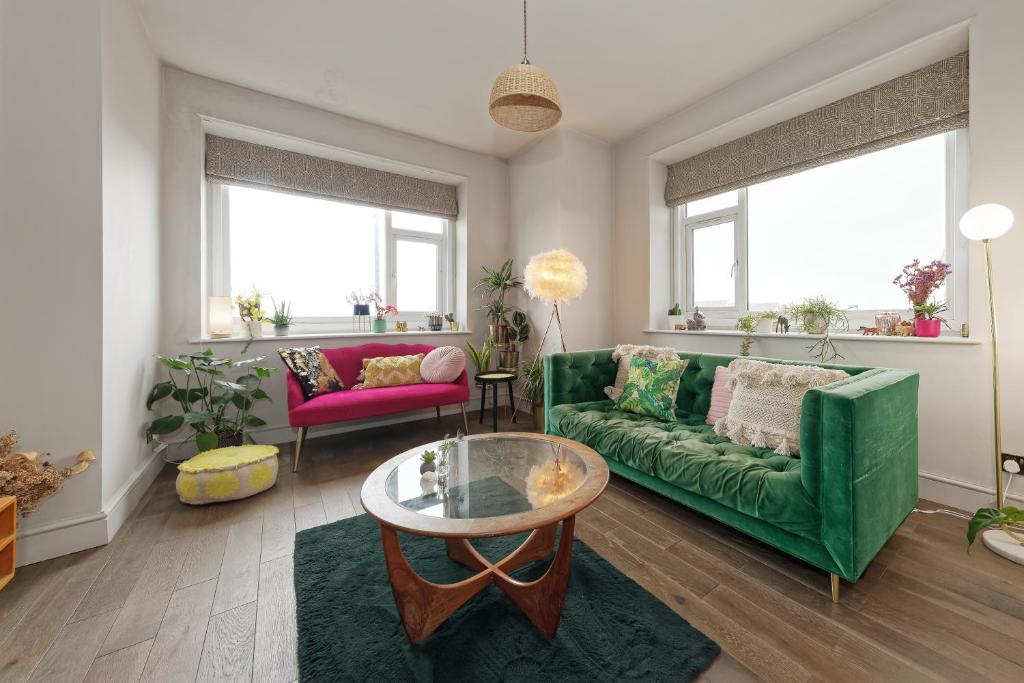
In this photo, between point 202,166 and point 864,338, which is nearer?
point 864,338

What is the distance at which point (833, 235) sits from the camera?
2910 mm

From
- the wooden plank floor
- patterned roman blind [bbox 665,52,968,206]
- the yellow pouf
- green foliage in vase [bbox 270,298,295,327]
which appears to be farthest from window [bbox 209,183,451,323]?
patterned roman blind [bbox 665,52,968,206]

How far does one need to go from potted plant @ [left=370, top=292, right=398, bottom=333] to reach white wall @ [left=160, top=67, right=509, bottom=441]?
178 millimetres

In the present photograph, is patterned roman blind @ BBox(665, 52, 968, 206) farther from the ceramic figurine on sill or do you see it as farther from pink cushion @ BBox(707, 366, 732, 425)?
pink cushion @ BBox(707, 366, 732, 425)

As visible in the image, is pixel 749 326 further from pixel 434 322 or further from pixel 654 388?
pixel 434 322

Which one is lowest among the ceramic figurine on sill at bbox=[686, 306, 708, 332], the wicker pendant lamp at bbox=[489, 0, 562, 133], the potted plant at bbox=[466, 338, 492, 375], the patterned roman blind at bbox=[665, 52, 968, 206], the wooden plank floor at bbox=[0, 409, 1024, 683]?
the wooden plank floor at bbox=[0, 409, 1024, 683]

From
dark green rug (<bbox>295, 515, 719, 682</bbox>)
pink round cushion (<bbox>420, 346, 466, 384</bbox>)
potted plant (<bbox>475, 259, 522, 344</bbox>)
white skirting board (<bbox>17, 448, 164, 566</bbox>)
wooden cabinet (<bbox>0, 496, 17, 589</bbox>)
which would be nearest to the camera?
dark green rug (<bbox>295, 515, 719, 682</bbox>)

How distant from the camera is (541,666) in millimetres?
1162

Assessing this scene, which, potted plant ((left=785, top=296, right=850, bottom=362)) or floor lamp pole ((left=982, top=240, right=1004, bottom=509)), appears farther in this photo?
potted plant ((left=785, top=296, right=850, bottom=362))

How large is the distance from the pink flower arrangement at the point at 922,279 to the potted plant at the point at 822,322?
38cm

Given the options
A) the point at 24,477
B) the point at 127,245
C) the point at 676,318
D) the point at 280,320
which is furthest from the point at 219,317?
the point at 676,318

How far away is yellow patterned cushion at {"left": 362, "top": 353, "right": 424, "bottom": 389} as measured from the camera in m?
3.35

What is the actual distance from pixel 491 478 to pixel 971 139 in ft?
10.1

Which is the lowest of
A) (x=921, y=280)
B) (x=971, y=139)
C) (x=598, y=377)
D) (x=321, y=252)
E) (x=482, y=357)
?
(x=598, y=377)
